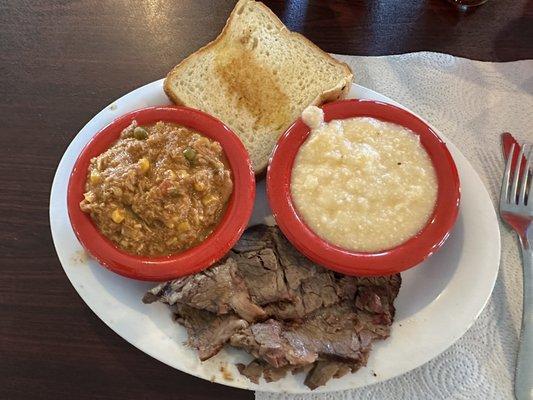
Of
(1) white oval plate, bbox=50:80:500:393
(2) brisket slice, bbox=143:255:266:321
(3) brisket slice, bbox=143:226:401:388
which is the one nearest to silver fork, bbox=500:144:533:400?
(1) white oval plate, bbox=50:80:500:393

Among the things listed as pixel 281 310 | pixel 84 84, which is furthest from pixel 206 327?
pixel 84 84

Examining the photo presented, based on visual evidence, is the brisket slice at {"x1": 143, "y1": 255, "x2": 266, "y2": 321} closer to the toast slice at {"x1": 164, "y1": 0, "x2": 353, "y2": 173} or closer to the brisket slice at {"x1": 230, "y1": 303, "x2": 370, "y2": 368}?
the brisket slice at {"x1": 230, "y1": 303, "x2": 370, "y2": 368}

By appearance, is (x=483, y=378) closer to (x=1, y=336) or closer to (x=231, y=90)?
(x=231, y=90)

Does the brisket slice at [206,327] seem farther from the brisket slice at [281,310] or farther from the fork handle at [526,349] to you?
the fork handle at [526,349]

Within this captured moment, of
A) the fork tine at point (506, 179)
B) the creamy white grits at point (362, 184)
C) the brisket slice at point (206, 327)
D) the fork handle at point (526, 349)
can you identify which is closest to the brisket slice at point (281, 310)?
the brisket slice at point (206, 327)

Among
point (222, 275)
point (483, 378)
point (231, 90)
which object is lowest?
point (483, 378)

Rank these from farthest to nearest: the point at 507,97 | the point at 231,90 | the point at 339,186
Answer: the point at 507,97 < the point at 231,90 < the point at 339,186

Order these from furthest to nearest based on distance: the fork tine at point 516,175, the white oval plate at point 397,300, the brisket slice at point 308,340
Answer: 1. the fork tine at point 516,175
2. the white oval plate at point 397,300
3. the brisket slice at point 308,340

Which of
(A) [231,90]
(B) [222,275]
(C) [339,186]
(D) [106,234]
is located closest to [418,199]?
(C) [339,186]
